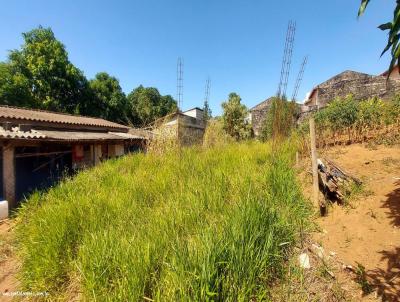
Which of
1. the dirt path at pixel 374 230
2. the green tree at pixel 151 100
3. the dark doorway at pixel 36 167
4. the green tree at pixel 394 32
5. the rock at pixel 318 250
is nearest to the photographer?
the green tree at pixel 394 32

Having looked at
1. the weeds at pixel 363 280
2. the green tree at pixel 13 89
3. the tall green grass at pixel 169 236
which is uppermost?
the green tree at pixel 13 89

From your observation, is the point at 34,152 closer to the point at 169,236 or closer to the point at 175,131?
the point at 175,131

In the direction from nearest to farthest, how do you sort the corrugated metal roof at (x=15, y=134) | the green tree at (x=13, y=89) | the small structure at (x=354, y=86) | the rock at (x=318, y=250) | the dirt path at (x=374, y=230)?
1. the dirt path at (x=374, y=230)
2. the rock at (x=318, y=250)
3. the corrugated metal roof at (x=15, y=134)
4. the small structure at (x=354, y=86)
5. the green tree at (x=13, y=89)

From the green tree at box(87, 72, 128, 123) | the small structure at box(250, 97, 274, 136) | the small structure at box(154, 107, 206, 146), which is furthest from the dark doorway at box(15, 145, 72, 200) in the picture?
the small structure at box(250, 97, 274, 136)

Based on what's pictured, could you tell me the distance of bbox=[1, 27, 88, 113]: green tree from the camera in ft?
64.6

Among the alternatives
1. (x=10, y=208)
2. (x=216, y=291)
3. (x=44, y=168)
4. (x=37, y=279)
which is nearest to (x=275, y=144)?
(x=216, y=291)

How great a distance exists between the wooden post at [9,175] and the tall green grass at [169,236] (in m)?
2.84

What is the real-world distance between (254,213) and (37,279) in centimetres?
249

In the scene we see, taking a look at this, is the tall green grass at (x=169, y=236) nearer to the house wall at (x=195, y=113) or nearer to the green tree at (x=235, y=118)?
the green tree at (x=235, y=118)

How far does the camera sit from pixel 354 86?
759 inches

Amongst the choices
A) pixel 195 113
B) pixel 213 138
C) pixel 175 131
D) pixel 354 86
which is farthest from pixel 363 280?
pixel 195 113

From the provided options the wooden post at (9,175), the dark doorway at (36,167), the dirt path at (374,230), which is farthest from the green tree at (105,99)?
the dirt path at (374,230)

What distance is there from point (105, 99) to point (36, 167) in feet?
60.2

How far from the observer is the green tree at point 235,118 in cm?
2034
